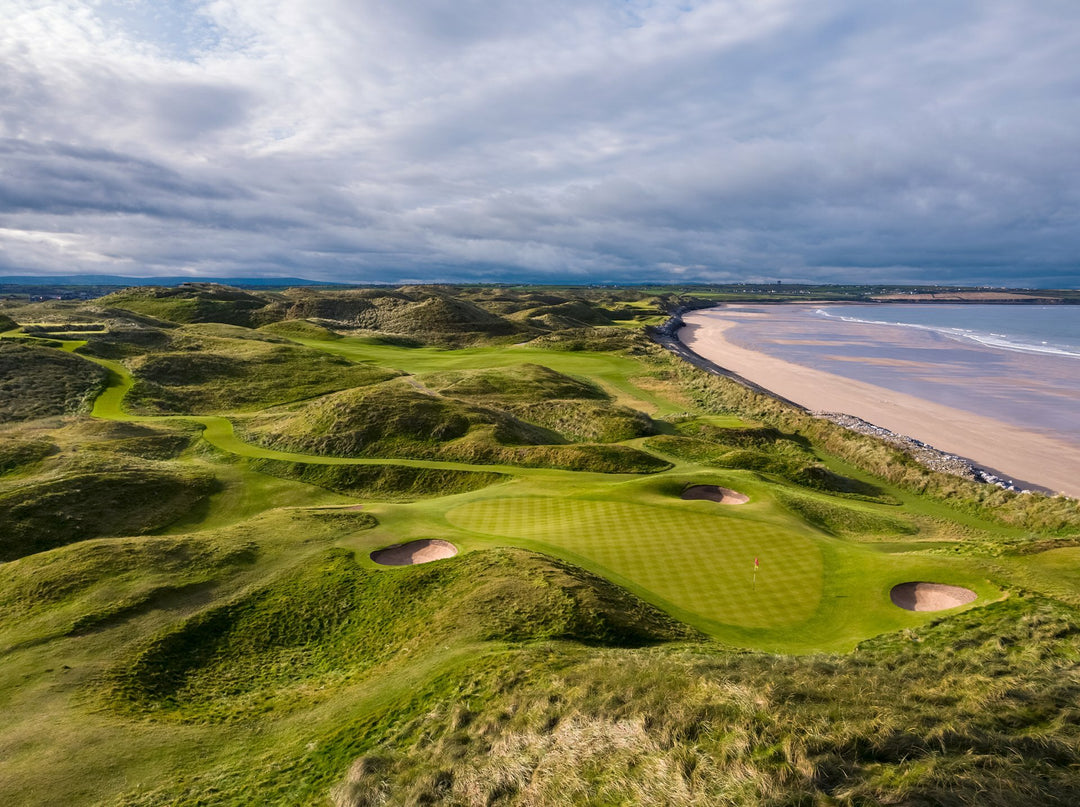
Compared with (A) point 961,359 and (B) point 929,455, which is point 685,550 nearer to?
(B) point 929,455

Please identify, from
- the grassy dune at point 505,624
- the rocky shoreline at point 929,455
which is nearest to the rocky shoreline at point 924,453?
the rocky shoreline at point 929,455

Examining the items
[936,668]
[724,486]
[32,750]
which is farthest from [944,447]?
[32,750]

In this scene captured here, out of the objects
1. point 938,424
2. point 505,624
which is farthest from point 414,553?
point 938,424

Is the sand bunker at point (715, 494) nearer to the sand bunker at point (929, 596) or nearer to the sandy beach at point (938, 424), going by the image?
the sand bunker at point (929, 596)

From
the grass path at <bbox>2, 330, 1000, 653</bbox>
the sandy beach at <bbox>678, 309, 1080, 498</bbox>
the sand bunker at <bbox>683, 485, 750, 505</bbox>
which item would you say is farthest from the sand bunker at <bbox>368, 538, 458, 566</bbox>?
the sandy beach at <bbox>678, 309, 1080, 498</bbox>

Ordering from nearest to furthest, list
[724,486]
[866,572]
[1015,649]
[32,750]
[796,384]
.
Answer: [32,750], [1015,649], [866,572], [724,486], [796,384]

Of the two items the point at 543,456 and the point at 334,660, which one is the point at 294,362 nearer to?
the point at 543,456
